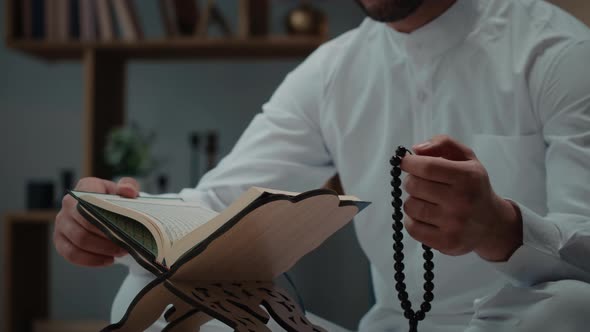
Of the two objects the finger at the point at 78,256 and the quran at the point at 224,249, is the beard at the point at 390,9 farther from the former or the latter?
the finger at the point at 78,256

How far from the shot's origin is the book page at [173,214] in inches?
30.0

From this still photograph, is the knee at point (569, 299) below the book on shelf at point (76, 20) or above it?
below

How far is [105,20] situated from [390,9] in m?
1.49

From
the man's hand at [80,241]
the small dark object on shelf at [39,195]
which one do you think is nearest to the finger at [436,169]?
the man's hand at [80,241]

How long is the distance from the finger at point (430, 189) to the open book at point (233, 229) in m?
0.07

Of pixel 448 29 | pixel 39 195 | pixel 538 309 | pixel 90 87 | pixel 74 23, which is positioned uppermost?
pixel 448 29

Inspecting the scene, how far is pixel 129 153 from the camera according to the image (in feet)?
7.57

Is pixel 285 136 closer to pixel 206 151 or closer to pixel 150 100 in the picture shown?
pixel 206 151

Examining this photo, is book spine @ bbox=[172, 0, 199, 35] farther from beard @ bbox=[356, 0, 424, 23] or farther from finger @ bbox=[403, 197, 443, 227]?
finger @ bbox=[403, 197, 443, 227]

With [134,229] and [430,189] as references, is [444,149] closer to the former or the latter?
[430,189]

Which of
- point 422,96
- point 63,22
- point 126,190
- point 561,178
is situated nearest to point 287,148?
point 422,96

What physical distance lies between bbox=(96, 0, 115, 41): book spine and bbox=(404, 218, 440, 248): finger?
187 cm

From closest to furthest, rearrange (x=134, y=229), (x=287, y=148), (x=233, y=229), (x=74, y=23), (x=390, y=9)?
(x=233, y=229) < (x=134, y=229) < (x=390, y=9) < (x=287, y=148) < (x=74, y=23)

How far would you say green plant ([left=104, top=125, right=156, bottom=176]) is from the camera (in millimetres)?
2305
